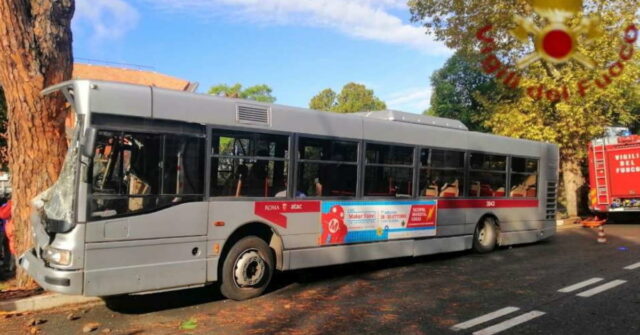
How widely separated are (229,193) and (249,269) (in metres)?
1.11

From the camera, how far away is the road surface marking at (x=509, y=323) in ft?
17.7

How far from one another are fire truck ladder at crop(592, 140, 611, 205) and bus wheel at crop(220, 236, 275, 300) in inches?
648

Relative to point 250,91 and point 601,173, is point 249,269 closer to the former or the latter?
point 601,173

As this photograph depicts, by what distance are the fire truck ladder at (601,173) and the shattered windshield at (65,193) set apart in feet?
62.1

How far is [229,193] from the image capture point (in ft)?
23.0

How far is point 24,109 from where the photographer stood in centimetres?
700

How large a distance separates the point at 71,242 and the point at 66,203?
48 cm

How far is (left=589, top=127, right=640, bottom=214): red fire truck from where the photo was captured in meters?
18.5

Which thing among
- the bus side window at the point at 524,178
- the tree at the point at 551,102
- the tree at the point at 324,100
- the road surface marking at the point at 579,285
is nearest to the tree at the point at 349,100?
the tree at the point at 324,100

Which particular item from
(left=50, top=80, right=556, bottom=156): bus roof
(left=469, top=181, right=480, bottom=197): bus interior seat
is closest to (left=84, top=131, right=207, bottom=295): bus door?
(left=50, top=80, right=556, bottom=156): bus roof

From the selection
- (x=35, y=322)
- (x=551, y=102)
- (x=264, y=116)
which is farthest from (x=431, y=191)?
(x=551, y=102)

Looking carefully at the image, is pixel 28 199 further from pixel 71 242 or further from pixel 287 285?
pixel 287 285

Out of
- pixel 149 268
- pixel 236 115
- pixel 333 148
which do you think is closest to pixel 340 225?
pixel 333 148

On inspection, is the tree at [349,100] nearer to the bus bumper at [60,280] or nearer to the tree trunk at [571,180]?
the tree trunk at [571,180]
